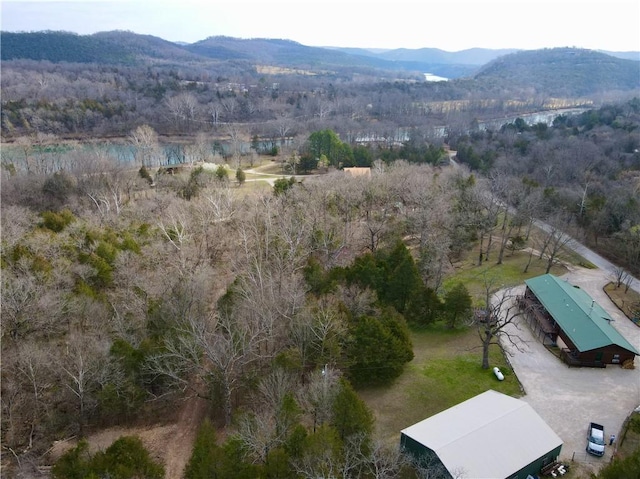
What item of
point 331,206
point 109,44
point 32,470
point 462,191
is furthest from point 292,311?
point 109,44

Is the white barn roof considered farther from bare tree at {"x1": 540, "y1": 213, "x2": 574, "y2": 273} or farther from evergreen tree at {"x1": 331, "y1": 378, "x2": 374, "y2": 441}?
bare tree at {"x1": 540, "y1": 213, "x2": 574, "y2": 273}

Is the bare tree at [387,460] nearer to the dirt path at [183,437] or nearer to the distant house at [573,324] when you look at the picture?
the dirt path at [183,437]

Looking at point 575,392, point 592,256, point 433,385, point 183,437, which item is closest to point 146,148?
point 183,437

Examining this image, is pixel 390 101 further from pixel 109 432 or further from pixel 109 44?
pixel 109 44

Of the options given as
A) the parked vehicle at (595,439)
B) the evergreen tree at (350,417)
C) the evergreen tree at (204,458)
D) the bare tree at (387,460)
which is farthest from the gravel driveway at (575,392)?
the evergreen tree at (204,458)

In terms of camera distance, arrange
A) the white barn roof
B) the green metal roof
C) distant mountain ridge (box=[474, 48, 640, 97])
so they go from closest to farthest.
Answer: the white barn roof, the green metal roof, distant mountain ridge (box=[474, 48, 640, 97])

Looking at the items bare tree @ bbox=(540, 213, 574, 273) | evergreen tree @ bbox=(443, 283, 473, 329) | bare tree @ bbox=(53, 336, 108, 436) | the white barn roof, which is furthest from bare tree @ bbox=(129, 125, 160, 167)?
the white barn roof

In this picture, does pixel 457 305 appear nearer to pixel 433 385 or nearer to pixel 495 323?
pixel 495 323
